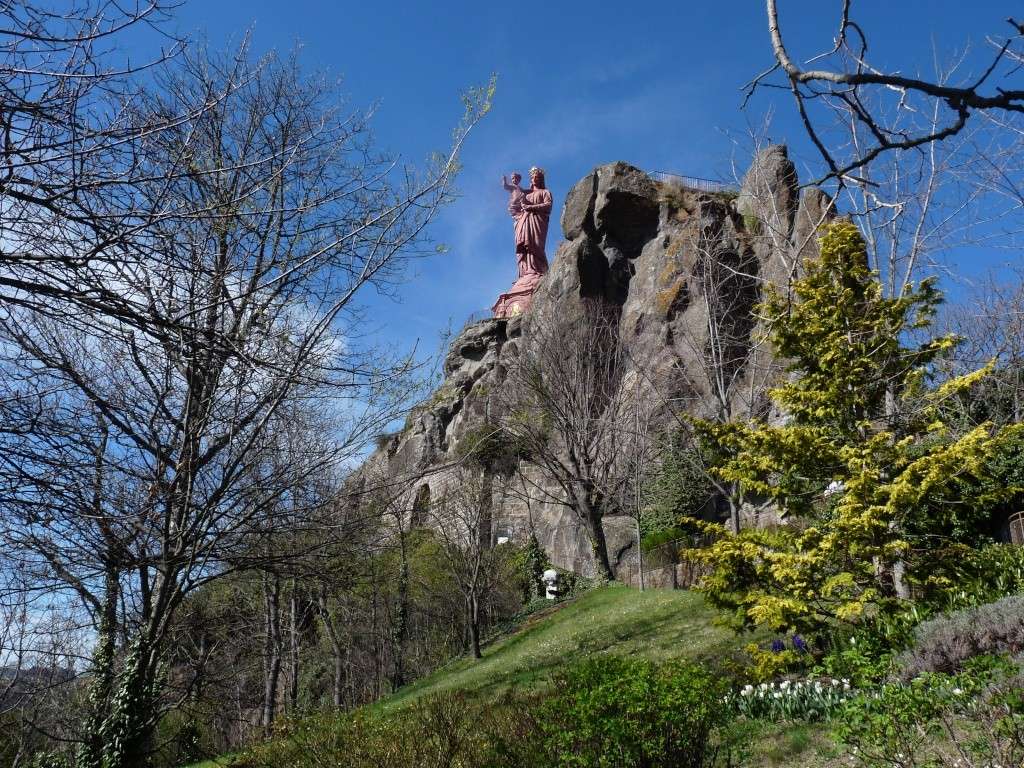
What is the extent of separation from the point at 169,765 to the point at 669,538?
14.6 m

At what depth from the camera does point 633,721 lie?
165 inches

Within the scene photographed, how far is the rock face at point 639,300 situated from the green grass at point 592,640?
17.8 feet

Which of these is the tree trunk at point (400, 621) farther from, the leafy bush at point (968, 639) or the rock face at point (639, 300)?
the leafy bush at point (968, 639)

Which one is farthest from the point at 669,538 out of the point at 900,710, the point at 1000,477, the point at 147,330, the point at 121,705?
the point at 147,330

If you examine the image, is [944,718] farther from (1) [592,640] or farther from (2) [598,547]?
(2) [598,547]

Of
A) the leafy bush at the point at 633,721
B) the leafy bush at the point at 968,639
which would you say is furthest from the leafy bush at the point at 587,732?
the leafy bush at the point at 968,639

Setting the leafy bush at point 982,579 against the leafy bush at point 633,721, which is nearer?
the leafy bush at point 633,721

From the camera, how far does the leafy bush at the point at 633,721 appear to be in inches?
163

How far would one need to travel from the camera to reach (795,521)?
55.7 ft

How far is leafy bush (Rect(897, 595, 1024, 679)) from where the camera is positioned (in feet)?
20.4

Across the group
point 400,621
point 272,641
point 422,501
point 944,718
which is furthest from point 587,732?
point 400,621

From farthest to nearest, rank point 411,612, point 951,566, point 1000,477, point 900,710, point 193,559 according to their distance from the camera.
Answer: point 411,612, point 1000,477, point 951,566, point 193,559, point 900,710

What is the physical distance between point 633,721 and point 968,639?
4.01 metres

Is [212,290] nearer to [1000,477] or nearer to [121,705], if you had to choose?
[121,705]
